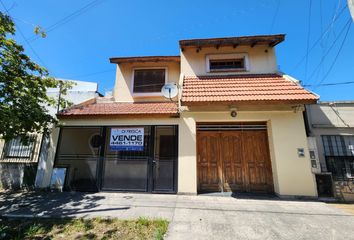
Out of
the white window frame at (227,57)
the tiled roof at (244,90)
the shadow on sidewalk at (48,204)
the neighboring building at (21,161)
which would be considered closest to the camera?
the shadow on sidewalk at (48,204)

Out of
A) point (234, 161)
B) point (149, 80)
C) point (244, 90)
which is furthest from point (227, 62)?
point (234, 161)

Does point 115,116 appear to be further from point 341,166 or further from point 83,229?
point 341,166

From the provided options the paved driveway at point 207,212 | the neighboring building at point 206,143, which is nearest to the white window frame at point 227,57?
the neighboring building at point 206,143

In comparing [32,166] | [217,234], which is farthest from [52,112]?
[217,234]

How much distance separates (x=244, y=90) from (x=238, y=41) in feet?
10.4

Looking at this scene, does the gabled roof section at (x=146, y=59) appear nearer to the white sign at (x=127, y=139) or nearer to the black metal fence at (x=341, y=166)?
the white sign at (x=127, y=139)

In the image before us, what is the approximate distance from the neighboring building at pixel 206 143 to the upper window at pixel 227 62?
0.93 m

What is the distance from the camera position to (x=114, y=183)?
23.0ft

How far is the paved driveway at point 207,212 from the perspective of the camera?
12.4 feet

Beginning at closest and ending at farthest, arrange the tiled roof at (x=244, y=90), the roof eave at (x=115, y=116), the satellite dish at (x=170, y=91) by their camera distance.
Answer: the tiled roof at (x=244, y=90)
the roof eave at (x=115, y=116)
the satellite dish at (x=170, y=91)

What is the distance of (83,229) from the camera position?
3986 millimetres

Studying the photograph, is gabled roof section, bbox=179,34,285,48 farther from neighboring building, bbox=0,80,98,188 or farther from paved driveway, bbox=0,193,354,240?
neighboring building, bbox=0,80,98,188

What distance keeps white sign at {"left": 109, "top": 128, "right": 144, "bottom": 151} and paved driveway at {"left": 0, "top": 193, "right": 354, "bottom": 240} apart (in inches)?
73.6

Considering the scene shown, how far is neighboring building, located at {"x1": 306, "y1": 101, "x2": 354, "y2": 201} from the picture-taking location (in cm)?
627
